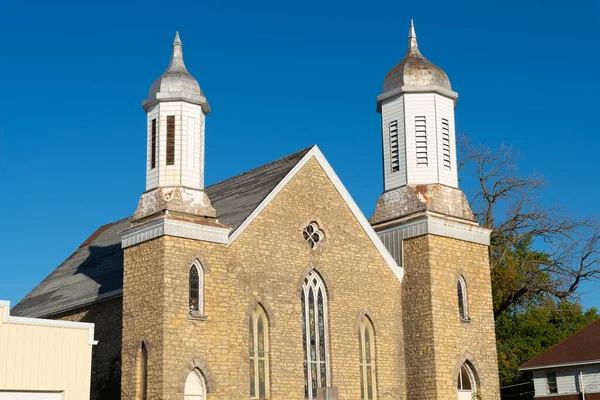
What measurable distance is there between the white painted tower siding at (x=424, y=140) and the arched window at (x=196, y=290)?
29.0ft

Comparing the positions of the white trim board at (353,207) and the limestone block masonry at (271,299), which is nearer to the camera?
the limestone block masonry at (271,299)

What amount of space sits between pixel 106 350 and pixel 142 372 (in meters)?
4.58

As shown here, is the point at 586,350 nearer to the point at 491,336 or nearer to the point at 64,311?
the point at 491,336

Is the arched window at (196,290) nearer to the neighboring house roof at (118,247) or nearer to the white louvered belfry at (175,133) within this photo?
the neighboring house roof at (118,247)

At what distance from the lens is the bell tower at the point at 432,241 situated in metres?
30.8

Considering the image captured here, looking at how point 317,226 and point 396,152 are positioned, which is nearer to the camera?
point 317,226

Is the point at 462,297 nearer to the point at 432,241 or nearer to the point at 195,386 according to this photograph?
the point at 432,241

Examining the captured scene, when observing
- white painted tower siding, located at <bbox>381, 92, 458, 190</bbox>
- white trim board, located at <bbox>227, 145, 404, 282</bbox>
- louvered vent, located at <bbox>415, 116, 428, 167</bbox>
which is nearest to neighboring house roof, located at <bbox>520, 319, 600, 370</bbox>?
white painted tower siding, located at <bbox>381, 92, 458, 190</bbox>

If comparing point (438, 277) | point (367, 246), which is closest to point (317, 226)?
point (367, 246)

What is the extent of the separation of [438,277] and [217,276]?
7.87 metres

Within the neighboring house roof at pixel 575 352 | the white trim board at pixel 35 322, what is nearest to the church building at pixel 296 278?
the white trim board at pixel 35 322

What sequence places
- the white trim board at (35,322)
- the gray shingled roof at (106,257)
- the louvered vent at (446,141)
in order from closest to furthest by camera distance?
1. the white trim board at (35,322)
2. the gray shingled roof at (106,257)
3. the louvered vent at (446,141)

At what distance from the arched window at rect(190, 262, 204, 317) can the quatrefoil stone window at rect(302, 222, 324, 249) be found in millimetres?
4453

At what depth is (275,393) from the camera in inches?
1099
